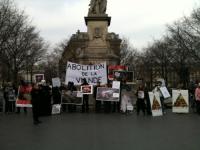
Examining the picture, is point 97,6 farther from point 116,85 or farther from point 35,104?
point 35,104

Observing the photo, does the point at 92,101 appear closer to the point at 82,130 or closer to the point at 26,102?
the point at 26,102

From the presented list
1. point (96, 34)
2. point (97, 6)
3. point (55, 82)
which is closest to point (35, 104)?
point (55, 82)

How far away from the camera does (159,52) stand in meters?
85.9

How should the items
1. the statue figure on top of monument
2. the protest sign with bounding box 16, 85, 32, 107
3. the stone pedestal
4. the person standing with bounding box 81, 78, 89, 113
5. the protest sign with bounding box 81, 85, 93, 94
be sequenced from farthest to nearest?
the statue figure on top of monument → the stone pedestal → the person standing with bounding box 81, 78, 89, 113 → the protest sign with bounding box 81, 85, 93, 94 → the protest sign with bounding box 16, 85, 32, 107

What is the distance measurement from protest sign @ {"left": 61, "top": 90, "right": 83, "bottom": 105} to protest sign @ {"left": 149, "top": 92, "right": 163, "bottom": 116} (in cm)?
433

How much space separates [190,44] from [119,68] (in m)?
27.2

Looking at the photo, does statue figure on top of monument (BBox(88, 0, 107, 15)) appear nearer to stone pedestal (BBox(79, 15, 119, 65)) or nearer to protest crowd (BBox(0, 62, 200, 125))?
stone pedestal (BBox(79, 15, 119, 65))

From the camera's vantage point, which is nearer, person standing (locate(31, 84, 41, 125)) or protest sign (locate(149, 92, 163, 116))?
person standing (locate(31, 84, 41, 125))

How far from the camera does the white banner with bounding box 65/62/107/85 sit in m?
29.0

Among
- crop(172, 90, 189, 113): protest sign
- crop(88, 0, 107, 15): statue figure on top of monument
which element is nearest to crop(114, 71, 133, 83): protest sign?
crop(172, 90, 189, 113): protest sign

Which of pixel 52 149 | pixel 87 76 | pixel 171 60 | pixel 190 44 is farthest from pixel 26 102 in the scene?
pixel 171 60

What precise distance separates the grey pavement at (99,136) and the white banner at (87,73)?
8.03 m

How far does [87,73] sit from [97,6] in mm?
13161

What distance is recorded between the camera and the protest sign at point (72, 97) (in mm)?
28562
